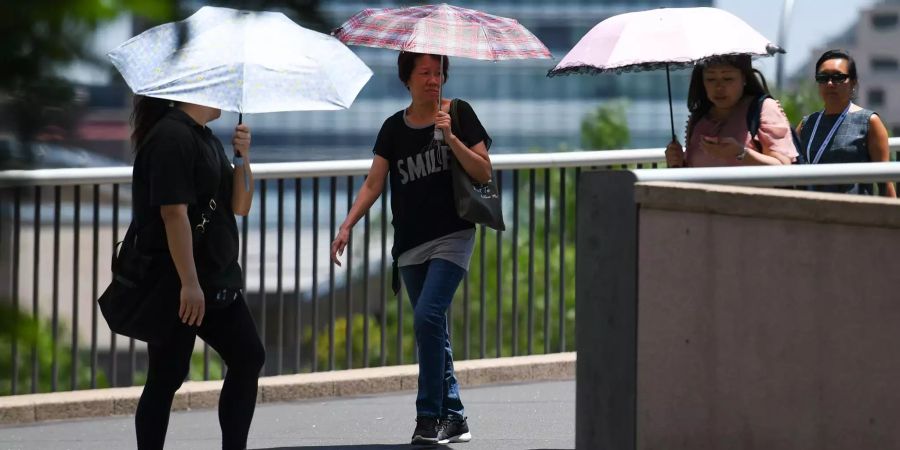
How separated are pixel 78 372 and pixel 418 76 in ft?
8.84

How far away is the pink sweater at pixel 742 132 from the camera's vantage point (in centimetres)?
581

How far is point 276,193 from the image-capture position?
823 cm

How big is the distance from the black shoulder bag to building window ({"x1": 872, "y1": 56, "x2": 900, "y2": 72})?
11598 centimetres

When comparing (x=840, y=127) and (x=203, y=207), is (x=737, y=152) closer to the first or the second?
(x=840, y=127)

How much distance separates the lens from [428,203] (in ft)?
20.4

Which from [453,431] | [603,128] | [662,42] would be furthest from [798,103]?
[453,431]

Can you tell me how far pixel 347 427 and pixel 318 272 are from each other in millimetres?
1430

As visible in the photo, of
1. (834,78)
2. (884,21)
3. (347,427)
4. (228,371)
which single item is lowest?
(347,427)

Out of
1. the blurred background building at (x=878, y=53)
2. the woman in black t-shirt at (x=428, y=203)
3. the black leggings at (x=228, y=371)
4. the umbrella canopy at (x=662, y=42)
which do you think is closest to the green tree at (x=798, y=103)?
the umbrella canopy at (x=662, y=42)

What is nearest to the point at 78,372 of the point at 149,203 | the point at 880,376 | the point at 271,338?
the point at 271,338

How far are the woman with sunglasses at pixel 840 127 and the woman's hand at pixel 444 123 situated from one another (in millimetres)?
→ 1664

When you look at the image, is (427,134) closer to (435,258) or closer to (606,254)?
(435,258)

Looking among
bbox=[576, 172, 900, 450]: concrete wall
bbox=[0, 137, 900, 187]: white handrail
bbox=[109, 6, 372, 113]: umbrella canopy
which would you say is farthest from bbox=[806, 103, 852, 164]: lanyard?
bbox=[109, 6, 372, 113]: umbrella canopy

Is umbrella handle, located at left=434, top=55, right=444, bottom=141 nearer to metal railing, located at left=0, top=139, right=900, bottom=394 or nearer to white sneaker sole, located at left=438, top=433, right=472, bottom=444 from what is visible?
metal railing, located at left=0, top=139, right=900, bottom=394
